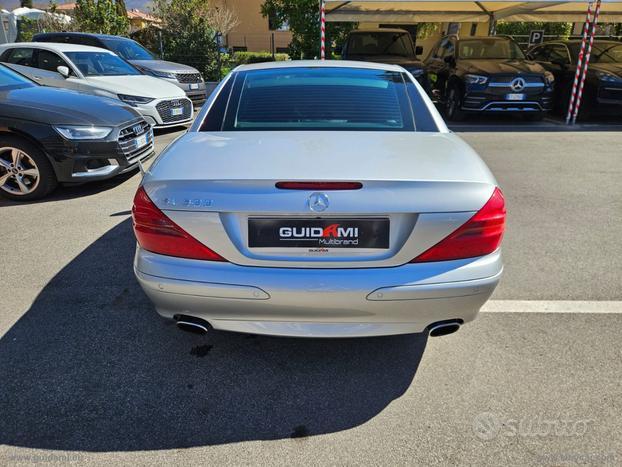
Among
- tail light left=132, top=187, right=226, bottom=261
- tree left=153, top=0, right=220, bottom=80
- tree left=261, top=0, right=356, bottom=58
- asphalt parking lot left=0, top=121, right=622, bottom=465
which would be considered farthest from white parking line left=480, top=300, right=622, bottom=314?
tree left=153, top=0, right=220, bottom=80

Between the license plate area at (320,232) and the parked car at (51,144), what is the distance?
3.85 m

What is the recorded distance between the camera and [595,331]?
9.64ft

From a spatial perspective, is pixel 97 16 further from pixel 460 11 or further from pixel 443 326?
pixel 443 326

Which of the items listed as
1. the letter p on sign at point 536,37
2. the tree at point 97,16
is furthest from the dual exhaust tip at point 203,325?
the letter p on sign at point 536,37

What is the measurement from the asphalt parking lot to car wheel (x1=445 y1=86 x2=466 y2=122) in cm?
743

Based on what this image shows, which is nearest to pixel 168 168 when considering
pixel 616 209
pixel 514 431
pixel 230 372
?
pixel 230 372

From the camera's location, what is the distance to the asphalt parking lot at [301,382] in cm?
209

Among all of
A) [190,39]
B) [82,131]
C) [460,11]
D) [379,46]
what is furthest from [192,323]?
[460,11]

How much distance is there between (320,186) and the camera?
2.01m

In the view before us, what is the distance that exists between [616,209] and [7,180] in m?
6.80

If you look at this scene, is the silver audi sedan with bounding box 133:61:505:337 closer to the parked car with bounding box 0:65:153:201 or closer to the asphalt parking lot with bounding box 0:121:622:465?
the asphalt parking lot with bounding box 0:121:622:465

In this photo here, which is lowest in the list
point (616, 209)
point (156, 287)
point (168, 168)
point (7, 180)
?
point (616, 209)

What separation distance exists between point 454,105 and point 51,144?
8.77m

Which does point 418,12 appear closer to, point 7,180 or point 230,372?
point 7,180
